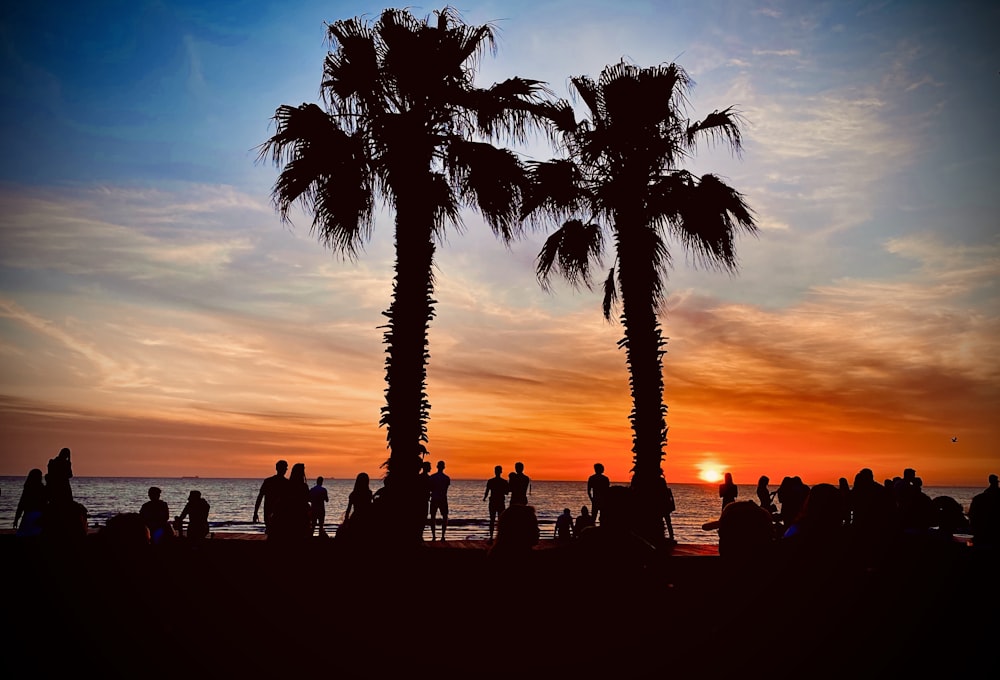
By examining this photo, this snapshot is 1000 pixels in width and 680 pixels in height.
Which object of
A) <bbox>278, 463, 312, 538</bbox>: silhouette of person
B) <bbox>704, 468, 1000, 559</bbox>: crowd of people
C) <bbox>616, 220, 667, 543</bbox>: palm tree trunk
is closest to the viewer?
<bbox>704, 468, 1000, 559</bbox>: crowd of people

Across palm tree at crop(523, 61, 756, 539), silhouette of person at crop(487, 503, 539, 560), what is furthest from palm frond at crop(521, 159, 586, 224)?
silhouette of person at crop(487, 503, 539, 560)

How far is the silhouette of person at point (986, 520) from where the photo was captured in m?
9.60

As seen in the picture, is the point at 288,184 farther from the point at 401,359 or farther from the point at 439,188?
the point at 401,359

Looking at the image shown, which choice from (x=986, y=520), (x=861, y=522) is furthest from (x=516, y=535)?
(x=986, y=520)

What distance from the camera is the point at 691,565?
31.6 ft

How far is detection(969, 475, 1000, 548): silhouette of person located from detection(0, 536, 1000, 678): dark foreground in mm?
693

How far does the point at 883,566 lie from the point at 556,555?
15.0 ft

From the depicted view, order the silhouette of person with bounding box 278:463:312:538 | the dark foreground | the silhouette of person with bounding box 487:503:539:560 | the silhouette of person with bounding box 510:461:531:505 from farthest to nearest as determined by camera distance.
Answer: the silhouette of person with bounding box 510:461:531:505 → the silhouette of person with bounding box 278:463:312:538 → the silhouette of person with bounding box 487:503:539:560 → the dark foreground

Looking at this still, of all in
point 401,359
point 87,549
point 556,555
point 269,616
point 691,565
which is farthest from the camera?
point 401,359

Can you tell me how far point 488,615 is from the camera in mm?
7609

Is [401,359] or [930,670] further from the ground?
[401,359]

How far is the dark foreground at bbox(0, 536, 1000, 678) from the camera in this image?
655 centimetres

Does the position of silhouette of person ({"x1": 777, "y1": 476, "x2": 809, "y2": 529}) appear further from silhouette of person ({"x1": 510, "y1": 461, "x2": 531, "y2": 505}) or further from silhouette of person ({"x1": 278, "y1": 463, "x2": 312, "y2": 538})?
silhouette of person ({"x1": 278, "y1": 463, "x2": 312, "y2": 538})

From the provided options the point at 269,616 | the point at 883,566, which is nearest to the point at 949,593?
the point at 883,566
